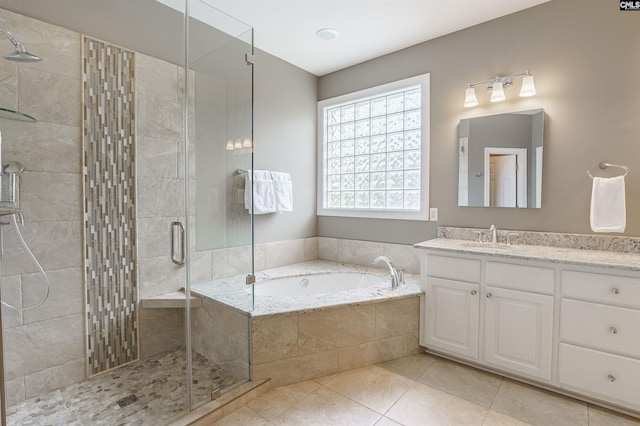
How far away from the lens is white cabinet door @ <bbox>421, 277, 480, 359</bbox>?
7.57ft

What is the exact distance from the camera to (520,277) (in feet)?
6.97

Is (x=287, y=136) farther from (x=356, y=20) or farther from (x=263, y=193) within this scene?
(x=356, y=20)

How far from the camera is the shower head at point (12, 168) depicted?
1.88 m

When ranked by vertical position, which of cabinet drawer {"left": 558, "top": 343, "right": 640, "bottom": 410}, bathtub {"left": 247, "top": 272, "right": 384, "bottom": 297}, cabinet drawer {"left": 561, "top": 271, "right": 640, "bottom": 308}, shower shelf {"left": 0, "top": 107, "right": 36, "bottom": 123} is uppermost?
shower shelf {"left": 0, "top": 107, "right": 36, "bottom": 123}

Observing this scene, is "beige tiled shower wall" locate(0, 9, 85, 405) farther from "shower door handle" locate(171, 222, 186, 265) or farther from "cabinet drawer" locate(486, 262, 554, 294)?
"cabinet drawer" locate(486, 262, 554, 294)

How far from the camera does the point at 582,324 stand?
75.3 inches

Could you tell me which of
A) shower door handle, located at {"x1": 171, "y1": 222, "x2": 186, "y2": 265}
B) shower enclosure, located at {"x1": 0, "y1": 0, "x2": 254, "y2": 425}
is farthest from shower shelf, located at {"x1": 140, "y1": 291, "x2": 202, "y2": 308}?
shower door handle, located at {"x1": 171, "y1": 222, "x2": 186, "y2": 265}

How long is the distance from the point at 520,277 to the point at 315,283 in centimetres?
176

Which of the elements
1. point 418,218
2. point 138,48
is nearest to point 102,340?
point 138,48

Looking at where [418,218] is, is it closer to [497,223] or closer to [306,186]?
[497,223]

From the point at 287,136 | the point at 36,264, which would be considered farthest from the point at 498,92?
the point at 36,264

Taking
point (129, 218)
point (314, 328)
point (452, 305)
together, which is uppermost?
point (129, 218)

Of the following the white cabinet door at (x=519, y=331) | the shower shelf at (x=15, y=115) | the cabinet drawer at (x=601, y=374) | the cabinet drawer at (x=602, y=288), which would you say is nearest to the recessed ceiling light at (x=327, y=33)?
the shower shelf at (x=15, y=115)

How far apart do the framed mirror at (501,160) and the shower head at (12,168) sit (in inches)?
123
